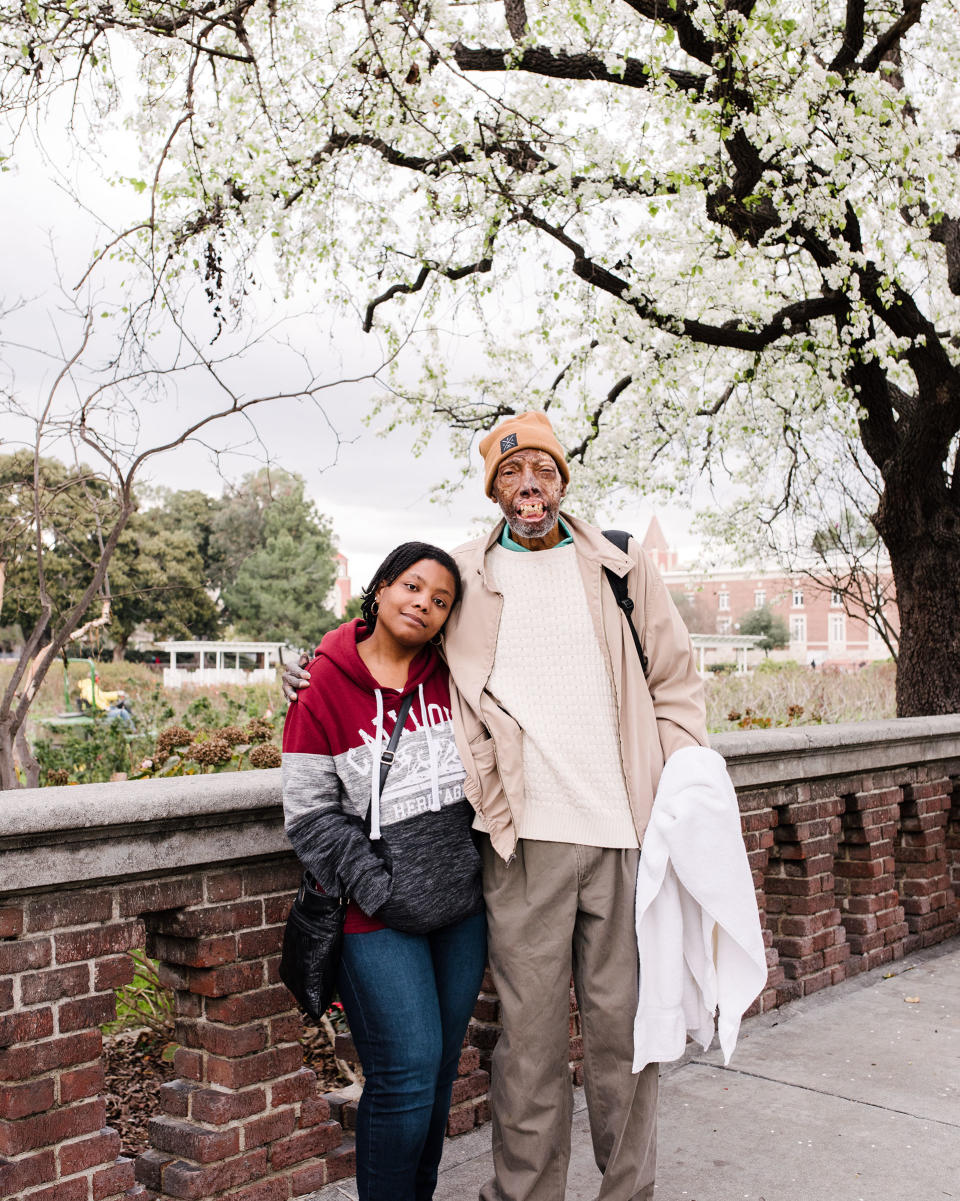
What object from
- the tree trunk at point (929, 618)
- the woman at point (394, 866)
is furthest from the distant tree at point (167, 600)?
the woman at point (394, 866)

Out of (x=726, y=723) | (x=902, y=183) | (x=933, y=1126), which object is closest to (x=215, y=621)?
(x=726, y=723)

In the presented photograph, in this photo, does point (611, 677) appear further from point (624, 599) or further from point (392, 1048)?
point (392, 1048)

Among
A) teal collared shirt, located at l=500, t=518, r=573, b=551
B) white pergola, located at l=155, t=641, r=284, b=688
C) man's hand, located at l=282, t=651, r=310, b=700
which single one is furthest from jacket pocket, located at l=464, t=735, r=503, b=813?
white pergola, located at l=155, t=641, r=284, b=688

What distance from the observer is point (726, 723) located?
12.0 meters

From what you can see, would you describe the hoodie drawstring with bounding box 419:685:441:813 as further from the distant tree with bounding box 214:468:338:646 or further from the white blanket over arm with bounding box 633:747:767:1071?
the distant tree with bounding box 214:468:338:646

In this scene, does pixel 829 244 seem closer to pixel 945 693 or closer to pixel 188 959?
pixel 945 693

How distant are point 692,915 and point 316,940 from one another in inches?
39.6

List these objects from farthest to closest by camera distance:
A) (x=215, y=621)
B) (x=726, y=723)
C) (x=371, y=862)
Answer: (x=215, y=621) → (x=726, y=723) → (x=371, y=862)

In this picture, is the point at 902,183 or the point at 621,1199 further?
the point at 902,183

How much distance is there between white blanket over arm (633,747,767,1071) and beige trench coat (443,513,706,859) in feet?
0.31

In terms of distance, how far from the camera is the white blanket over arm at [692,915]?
2.79 meters

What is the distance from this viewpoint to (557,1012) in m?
2.83

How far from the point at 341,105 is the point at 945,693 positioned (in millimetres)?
6440

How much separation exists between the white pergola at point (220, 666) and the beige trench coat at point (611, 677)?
13.4 meters
